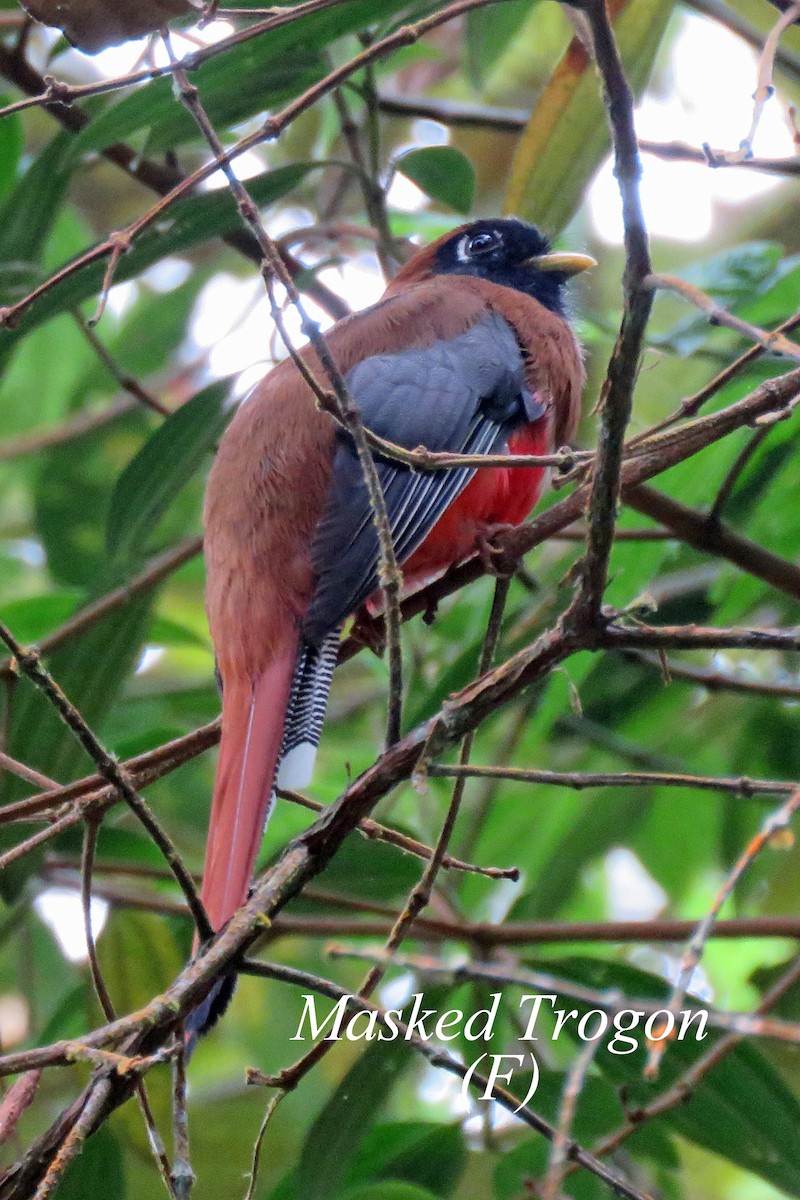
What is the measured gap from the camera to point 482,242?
4340 millimetres

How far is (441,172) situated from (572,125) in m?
0.33

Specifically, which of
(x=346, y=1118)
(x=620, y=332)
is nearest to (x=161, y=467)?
(x=346, y=1118)

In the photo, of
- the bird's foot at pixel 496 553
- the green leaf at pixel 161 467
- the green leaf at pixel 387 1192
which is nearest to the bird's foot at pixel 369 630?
the bird's foot at pixel 496 553

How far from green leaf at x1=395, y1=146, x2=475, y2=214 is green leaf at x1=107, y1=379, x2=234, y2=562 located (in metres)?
0.69

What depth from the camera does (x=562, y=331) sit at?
3.97m

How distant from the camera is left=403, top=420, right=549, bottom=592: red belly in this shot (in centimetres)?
325

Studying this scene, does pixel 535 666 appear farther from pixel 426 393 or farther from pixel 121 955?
pixel 121 955

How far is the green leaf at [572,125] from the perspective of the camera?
346 cm

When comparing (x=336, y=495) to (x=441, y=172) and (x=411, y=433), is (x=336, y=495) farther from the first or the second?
(x=441, y=172)

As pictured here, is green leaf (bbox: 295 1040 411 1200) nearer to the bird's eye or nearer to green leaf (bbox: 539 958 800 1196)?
green leaf (bbox: 539 958 800 1196)

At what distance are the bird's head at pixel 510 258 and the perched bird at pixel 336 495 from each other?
0.92 ft

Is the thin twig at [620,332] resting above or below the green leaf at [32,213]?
below

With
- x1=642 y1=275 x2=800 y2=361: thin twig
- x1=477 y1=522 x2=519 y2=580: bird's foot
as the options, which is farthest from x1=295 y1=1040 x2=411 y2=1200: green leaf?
x1=642 y1=275 x2=800 y2=361: thin twig

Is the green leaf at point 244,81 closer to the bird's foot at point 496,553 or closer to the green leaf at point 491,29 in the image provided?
the green leaf at point 491,29
